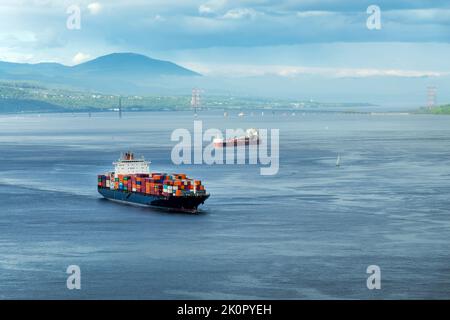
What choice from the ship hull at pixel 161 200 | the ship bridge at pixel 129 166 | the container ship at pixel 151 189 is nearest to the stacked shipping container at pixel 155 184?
the container ship at pixel 151 189

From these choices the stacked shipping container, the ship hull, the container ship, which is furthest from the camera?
the stacked shipping container

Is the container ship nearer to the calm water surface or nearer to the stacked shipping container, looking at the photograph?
the stacked shipping container

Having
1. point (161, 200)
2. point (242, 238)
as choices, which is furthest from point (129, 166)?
point (242, 238)

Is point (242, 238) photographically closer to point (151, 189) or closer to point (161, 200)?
point (161, 200)

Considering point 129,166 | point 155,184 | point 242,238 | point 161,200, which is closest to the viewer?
point 242,238

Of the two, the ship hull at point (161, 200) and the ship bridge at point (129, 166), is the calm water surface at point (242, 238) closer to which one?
the ship hull at point (161, 200)

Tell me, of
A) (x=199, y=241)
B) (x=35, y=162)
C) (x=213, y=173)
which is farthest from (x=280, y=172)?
(x=199, y=241)

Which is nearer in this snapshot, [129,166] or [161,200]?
[161,200]

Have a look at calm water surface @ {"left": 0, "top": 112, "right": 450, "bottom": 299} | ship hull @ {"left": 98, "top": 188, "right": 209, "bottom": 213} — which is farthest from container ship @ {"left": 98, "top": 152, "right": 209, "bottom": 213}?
calm water surface @ {"left": 0, "top": 112, "right": 450, "bottom": 299}

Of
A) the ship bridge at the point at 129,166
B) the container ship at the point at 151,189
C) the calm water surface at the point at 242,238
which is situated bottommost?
the calm water surface at the point at 242,238
